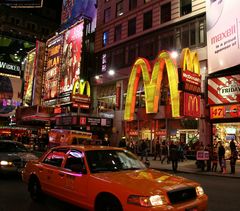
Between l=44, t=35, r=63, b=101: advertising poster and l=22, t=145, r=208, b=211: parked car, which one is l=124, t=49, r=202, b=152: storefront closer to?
l=22, t=145, r=208, b=211: parked car

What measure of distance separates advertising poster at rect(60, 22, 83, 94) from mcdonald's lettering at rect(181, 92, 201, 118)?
62.3 feet

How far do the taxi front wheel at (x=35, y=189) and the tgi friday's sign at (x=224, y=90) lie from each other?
58.2 ft

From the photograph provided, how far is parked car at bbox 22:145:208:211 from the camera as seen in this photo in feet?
17.8

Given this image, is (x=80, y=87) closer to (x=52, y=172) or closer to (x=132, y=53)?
(x=132, y=53)

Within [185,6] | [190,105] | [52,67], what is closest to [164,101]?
[190,105]

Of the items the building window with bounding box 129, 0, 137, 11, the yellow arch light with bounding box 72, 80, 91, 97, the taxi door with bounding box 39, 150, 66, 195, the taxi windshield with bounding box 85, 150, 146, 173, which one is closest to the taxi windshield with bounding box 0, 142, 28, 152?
the taxi door with bounding box 39, 150, 66, 195

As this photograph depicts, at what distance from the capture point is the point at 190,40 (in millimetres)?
28156

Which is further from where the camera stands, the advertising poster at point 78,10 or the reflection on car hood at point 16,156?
the advertising poster at point 78,10

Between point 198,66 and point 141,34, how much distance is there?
10.2 metres

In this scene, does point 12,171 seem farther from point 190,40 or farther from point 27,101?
point 27,101

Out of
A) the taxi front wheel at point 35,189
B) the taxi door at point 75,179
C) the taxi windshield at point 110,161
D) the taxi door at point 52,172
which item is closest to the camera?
the taxi door at point 75,179

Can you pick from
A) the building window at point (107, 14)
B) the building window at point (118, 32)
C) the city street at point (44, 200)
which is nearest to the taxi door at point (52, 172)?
the city street at point (44, 200)

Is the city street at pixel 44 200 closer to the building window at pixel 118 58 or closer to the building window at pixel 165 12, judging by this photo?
the building window at pixel 165 12

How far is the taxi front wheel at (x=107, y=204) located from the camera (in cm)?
572
